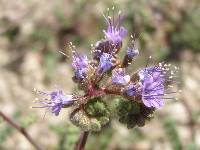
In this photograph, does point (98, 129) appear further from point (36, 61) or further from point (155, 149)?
point (36, 61)

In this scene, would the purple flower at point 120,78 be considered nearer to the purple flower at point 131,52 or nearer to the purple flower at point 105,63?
the purple flower at point 105,63

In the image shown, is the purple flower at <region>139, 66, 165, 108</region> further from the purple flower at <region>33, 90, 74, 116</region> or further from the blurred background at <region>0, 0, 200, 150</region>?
the blurred background at <region>0, 0, 200, 150</region>

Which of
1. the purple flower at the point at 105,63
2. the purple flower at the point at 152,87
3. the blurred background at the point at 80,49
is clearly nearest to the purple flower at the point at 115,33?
the purple flower at the point at 105,63

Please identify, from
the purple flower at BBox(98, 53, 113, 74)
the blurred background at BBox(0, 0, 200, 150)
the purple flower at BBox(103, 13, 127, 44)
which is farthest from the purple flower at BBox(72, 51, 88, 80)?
the blurred background at BBox(0, 0, 200, 150)

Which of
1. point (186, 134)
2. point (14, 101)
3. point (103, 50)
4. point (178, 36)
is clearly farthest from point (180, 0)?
point (103, 50)

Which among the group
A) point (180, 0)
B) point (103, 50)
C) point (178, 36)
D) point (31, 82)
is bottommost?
point (103, 50)

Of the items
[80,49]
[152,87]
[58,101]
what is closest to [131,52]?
[152,87]
